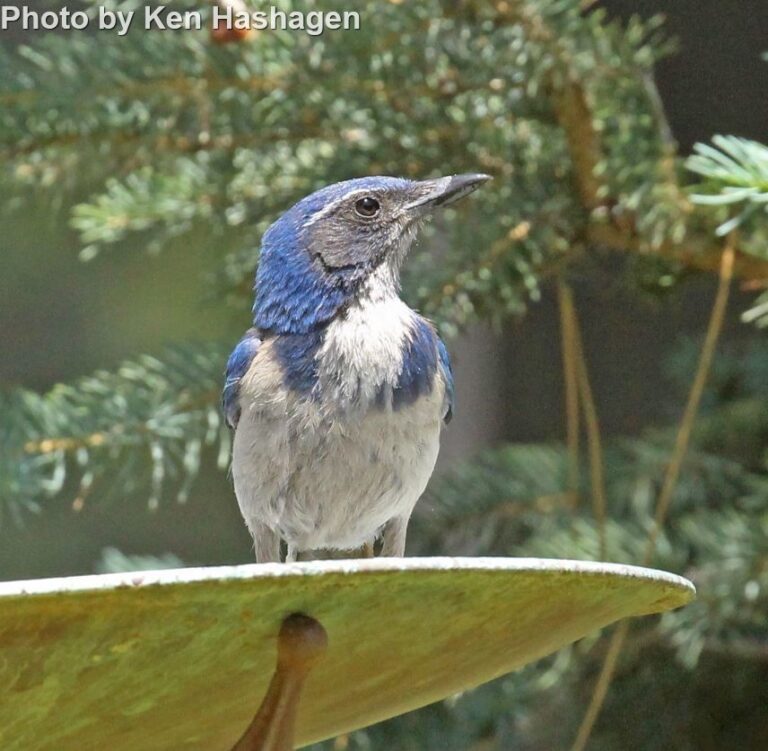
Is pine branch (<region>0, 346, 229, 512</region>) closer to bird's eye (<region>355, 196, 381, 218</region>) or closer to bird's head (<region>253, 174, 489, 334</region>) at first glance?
bird's head (<region>253, 174, 489, 334</region>)

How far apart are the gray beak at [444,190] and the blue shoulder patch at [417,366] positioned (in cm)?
15

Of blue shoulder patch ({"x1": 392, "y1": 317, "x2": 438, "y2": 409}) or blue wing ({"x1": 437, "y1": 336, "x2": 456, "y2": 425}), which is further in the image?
blue wing ({"x1": 437, "y1": 336, "x2": 456, "y2": 425})

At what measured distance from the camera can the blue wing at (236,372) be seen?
174 cm

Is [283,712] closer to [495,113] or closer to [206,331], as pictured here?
[495,113]

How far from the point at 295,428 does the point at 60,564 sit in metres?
2.51

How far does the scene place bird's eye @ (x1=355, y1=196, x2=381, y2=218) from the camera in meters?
1.86

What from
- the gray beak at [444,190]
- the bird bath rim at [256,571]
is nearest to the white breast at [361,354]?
the gray beak at [444,190]

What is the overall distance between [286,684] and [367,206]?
3.59 feet

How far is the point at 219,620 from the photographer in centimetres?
76

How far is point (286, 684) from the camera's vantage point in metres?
0.86

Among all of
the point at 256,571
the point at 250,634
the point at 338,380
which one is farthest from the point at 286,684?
the point at 338,380

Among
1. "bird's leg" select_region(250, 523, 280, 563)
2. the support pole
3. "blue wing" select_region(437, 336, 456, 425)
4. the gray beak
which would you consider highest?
the gray beak

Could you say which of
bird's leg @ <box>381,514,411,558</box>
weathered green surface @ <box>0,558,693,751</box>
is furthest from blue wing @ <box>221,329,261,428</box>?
weathered green surface @ <box>0,558,693,751</box>

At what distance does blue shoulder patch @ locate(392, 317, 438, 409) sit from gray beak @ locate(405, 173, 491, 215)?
0.49 feet
